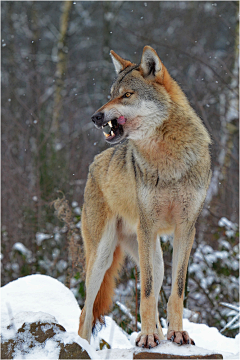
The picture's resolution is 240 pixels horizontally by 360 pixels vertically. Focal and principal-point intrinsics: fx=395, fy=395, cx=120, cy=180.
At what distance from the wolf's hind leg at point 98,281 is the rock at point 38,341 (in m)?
1.09

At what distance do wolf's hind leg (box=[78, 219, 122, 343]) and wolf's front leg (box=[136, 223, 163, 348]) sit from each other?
2.19ft

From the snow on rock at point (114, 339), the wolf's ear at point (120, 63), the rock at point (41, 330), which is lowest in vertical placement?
the snow on rock at point (114, 339)

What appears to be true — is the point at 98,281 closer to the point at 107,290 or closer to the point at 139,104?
the point at 107,290

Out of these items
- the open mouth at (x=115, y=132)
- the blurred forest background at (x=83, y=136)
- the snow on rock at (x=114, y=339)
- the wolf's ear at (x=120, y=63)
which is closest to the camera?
the open mouth at (x=115, y=132)

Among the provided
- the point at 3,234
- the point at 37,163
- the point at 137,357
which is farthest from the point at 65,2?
→ the point at 137,357

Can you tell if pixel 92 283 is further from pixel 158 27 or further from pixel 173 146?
pixel 158 27

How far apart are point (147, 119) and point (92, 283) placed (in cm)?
166

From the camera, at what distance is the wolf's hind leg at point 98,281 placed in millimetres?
3785

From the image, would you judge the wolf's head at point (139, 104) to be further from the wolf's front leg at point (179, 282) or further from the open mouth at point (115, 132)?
the wolf's front leg at point (179, 282)

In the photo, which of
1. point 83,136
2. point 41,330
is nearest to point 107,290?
point 41,330

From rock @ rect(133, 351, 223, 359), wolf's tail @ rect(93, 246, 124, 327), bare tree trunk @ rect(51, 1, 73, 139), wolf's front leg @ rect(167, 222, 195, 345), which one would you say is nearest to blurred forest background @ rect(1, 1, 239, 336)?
bare tree trunk @ rect(51, 1, 73, 139)

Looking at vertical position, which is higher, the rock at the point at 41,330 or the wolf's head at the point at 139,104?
the wolf's head at the point at 139,104

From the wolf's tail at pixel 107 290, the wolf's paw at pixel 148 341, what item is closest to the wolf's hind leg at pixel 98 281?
the wolf's tail at pixel 107 290

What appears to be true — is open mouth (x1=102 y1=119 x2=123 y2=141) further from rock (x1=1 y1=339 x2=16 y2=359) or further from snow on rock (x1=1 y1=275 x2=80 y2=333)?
snow on rock (x1=1 y1=275 x2=80 y2=333)
